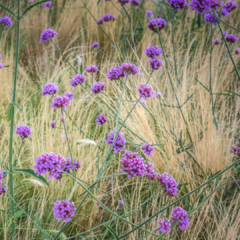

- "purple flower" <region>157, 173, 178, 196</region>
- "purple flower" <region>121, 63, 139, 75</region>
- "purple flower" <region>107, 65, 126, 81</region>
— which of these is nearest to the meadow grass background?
"purple flower" <region>157, 173, 178, 196</region>

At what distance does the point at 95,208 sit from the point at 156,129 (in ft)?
3.13

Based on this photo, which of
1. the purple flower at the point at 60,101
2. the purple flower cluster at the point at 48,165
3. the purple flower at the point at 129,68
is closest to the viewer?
the purple flower cluster at the point at 48,165

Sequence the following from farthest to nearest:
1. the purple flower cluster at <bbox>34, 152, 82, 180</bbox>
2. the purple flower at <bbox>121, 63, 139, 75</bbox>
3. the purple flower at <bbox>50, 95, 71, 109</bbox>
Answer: the purple flower at <bbox>121, 63, 139, 75</bbox> → the purple flower at <bbox>50, 95, 71, 109</bbox> → the purple flower cluster at <bbox>34, 152, 82, 180</bbox>

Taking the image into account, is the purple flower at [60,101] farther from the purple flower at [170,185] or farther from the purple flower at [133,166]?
the purple flower at [170,185]

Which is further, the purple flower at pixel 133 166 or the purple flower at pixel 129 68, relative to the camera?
the purple flower at pixel 129 68

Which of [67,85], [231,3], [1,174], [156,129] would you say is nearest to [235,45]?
[231,3]

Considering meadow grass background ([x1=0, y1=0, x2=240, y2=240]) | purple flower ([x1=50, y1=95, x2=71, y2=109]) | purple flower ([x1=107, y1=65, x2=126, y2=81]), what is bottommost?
meadow grass background ([x1=0, y1=0, x2=240, y2=240])

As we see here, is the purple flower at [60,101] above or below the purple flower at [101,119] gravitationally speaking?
above

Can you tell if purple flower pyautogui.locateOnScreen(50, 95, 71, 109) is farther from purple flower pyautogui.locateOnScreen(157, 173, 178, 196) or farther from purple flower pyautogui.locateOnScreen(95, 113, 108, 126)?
purple flower pyautogui.locateOnScreen(157, 173, 178, 196)

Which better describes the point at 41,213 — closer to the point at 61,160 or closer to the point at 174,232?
the point at 61,160

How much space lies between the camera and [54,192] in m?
1.44

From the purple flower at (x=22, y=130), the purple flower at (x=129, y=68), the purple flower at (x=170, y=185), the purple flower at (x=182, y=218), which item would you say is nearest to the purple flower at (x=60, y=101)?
the purple flower at (x=22, y=130)

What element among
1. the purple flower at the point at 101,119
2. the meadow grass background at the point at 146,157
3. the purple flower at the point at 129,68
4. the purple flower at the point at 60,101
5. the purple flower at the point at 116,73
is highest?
the purple flower at the point at 129,68

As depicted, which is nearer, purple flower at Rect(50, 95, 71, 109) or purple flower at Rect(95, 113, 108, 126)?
purple flower at Rect(50, 95, 71, 109)
